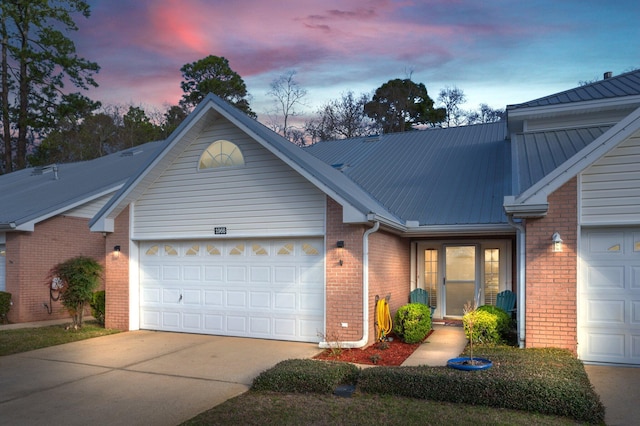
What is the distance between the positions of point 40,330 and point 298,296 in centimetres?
749

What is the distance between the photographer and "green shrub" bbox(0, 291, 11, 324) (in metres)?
15.6

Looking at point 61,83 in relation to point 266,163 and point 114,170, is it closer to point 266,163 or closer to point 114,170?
point 114,170

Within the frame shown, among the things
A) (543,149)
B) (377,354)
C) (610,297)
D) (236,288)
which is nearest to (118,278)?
(236,288)

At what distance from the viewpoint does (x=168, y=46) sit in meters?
20.8

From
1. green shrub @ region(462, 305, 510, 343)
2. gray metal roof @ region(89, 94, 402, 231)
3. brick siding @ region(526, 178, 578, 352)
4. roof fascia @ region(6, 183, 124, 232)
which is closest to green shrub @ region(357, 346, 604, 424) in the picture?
brick siding @ region(526, 178, 578, 352)

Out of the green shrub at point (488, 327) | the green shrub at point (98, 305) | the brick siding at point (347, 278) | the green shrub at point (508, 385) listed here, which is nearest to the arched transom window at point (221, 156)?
the brick siding at point (347, 278)

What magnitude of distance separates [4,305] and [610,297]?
16097 mm

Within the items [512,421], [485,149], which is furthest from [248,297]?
[485,149]

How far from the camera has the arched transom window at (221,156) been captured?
12.5 m

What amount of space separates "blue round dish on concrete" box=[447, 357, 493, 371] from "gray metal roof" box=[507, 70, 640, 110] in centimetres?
848

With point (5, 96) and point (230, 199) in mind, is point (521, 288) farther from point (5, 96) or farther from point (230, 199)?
point (5, 96)

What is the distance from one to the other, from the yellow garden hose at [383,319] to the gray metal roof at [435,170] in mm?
2488

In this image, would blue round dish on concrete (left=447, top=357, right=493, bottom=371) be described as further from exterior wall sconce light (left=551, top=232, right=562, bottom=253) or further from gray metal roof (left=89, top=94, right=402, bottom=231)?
gray metal roof (left=89, top=94, right=402, bottom=231)

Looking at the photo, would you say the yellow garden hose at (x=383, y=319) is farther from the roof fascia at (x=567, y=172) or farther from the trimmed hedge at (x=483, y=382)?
the roof fascia at (x=567, y=172)
